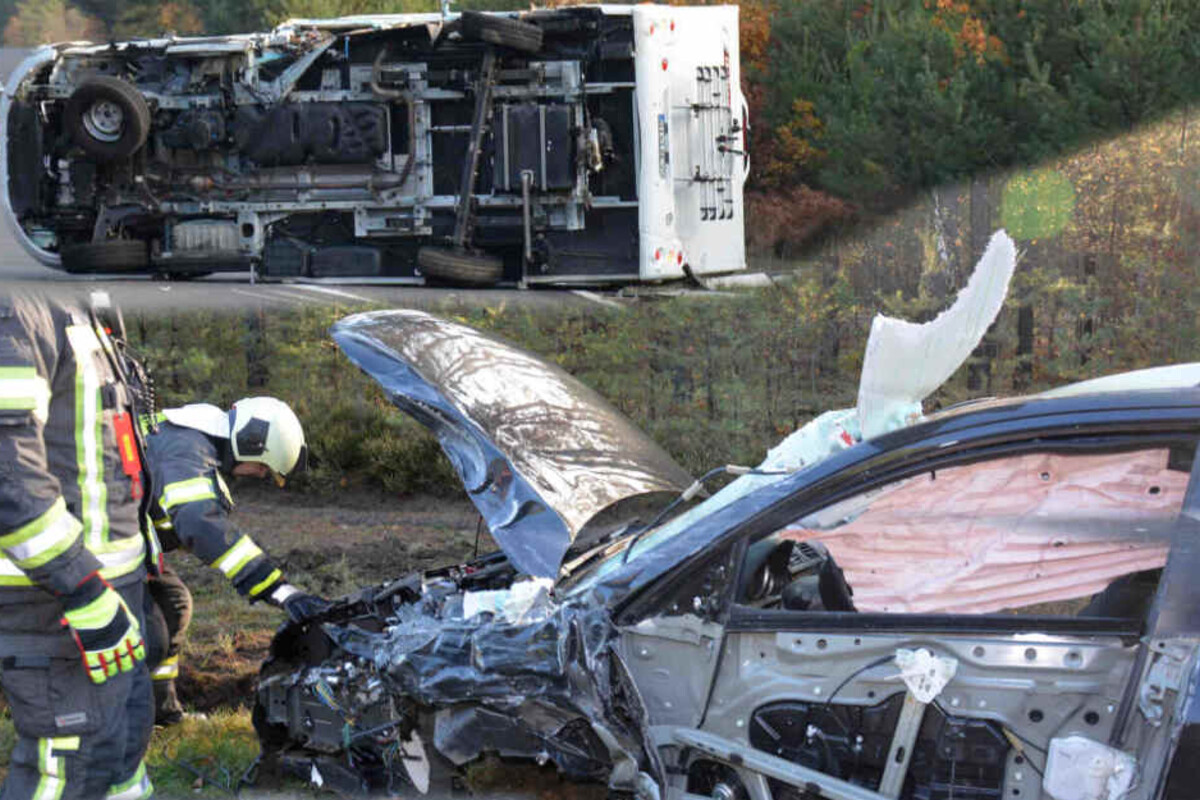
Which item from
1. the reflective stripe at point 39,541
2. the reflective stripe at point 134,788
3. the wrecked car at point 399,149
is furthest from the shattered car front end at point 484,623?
the wrecked car at point 399,149

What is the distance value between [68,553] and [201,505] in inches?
34.4

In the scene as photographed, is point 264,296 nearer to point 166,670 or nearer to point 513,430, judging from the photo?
point 166,670

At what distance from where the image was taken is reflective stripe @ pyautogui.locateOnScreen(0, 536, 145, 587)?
3932 millimetres

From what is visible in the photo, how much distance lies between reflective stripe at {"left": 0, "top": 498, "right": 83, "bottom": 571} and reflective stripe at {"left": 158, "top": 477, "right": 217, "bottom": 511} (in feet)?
2.79

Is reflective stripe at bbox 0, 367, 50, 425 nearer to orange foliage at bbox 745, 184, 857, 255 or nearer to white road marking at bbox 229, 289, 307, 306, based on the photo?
white road marking at bbox 229, 289, 307, 306

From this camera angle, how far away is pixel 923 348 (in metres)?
3.37

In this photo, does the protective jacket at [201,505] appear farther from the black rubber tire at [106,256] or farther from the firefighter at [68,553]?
the black rubber tire at [106,256]

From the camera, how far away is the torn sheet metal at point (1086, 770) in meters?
2.79

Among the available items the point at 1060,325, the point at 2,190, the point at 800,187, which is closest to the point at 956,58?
the point at 800,187

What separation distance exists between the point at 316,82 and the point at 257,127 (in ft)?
1.82

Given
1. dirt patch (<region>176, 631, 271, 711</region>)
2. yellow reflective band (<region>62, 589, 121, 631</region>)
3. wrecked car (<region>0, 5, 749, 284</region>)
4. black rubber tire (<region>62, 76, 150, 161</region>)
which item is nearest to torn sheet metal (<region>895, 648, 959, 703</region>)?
yellow reflective band (<region>62, 589, 121, 631</region>)

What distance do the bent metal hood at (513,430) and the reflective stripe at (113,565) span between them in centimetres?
88

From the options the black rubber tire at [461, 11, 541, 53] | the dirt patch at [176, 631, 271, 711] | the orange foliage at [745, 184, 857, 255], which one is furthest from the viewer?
the orange foliage at [745, 184, 857, 255]

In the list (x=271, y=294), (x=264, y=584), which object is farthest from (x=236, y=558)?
(x=271, y=294)
